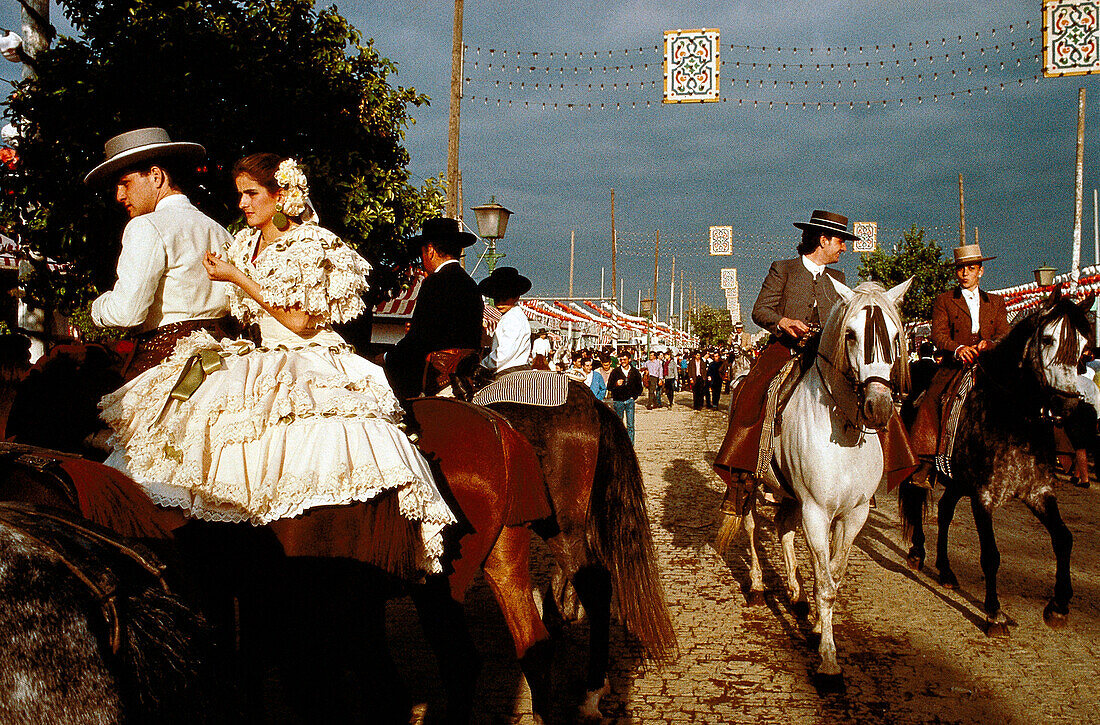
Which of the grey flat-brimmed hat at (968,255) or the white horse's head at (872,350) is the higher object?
the grey flat-brimmed hat at (968,255)

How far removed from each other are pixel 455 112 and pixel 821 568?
1214cm

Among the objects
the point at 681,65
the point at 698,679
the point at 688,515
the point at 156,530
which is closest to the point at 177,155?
the point at 156,530

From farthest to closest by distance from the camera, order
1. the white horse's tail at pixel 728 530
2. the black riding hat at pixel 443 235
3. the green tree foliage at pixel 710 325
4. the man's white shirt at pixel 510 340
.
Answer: the green tree foliage at pixel 710 325
the white horse's tail at pixel 728 530
the man's white shirt at pixel 510 340
the black riding hat at pixel 443 235

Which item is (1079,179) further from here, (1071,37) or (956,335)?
(956,335)

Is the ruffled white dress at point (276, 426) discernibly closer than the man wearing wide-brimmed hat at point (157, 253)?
Yes

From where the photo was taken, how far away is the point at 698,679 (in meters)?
4.34

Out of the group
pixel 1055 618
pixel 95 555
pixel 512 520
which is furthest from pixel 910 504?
pixel 95 555

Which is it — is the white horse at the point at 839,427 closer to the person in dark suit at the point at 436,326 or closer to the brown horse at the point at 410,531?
the brown horse at the point at 410,531

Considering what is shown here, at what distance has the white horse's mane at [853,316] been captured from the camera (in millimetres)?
4270

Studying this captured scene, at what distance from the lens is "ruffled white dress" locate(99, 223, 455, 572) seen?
7.72 feet

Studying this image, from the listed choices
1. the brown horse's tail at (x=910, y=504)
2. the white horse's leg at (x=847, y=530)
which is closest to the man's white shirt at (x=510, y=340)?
the white horse's leg at (x=847, y=530)

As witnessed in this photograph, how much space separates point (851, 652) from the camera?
15.6 ft

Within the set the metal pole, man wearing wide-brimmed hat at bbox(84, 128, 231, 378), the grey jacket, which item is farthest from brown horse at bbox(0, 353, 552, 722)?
the metal pole

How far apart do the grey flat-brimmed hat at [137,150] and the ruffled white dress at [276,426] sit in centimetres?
56
